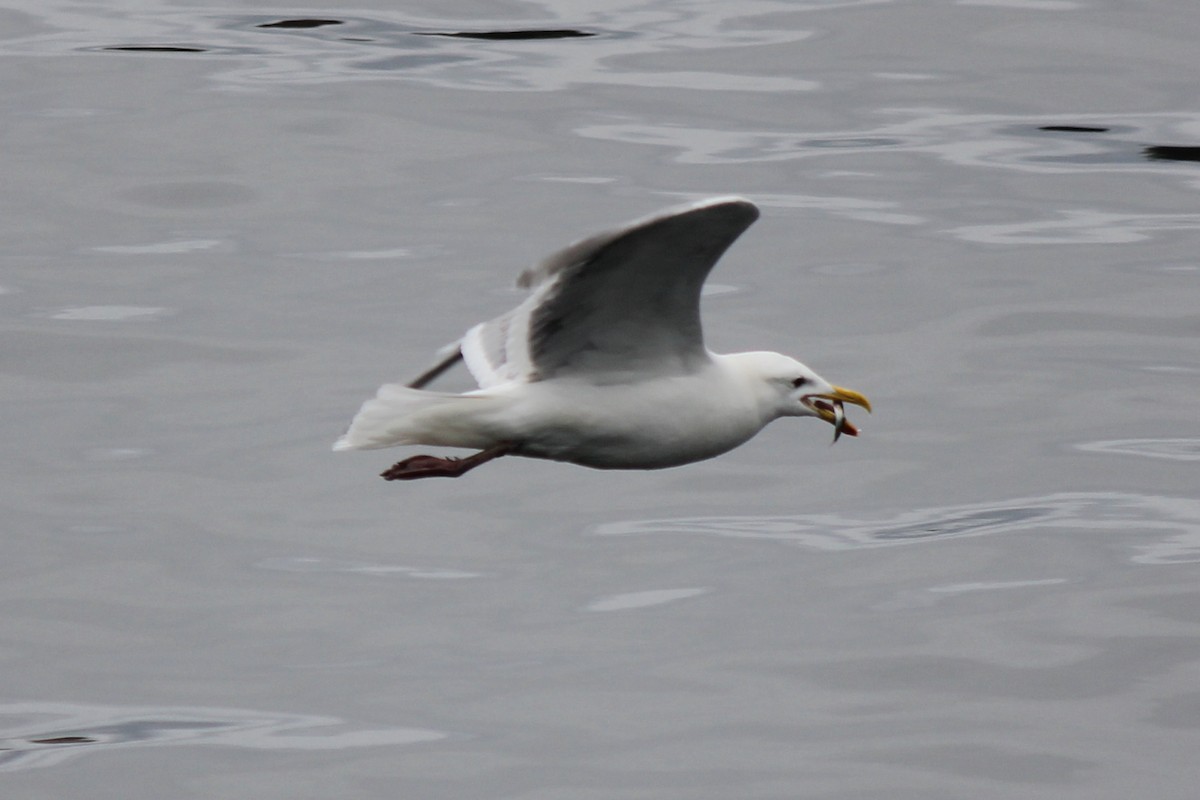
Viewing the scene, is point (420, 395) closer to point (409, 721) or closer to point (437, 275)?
point (409, 721)

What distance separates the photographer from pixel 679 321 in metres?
8.24

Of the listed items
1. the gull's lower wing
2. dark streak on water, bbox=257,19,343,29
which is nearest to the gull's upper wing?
the gull's lower wing

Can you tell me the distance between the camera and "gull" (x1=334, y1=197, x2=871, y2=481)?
8.00 metres

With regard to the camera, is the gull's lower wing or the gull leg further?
the gull's lower wing

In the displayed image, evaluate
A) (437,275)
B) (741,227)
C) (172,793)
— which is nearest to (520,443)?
(741,227)

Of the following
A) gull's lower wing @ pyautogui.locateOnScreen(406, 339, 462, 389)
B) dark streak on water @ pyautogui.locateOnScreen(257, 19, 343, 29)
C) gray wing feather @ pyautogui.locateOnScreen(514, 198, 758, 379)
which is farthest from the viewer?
dark streak on water @ pyautogui.locateOnScreen(257, 19, 343, 29)

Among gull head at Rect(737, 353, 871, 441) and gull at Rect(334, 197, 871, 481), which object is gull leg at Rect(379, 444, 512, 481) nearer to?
gull at Rect(334, 197, 871, 481)

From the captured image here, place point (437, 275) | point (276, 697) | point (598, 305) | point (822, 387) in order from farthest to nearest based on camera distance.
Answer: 1. point (437, 275)
2. point (276, 697)
3. point (822, 387)
4. point (598, 305)

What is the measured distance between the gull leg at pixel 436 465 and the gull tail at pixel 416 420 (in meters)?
0.10

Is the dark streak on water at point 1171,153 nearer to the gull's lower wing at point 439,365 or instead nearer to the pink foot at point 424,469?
the gull's lower wing at point 439,365

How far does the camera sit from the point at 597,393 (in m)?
8.34

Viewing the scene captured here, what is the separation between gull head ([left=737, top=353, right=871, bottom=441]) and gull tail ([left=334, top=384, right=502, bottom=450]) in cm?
136

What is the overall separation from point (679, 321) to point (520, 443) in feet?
2.79

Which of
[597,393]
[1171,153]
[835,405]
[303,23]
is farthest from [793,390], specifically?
[303,23]
